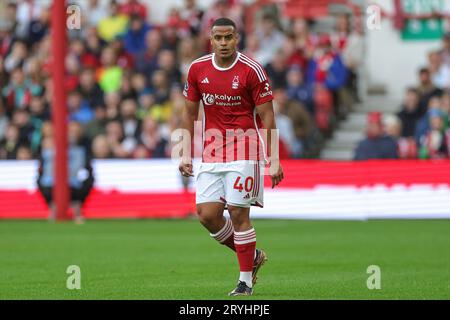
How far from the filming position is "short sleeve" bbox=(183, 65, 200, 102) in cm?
1098

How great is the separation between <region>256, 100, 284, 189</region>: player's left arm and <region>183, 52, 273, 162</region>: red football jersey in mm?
72

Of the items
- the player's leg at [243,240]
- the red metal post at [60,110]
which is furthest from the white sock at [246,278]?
the red metal post at [60,110]

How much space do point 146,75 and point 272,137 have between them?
49.4 feet

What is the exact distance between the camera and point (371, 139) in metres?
21.7

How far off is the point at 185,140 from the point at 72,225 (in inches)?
389

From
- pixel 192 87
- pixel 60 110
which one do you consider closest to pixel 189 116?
pixel 192 87

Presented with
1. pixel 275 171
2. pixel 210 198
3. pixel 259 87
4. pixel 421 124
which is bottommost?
pixel 210 198

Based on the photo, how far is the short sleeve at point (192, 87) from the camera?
10977 millimetres

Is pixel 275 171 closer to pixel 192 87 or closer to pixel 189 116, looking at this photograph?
pixel 189 116

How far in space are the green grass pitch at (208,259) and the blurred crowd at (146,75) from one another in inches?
112

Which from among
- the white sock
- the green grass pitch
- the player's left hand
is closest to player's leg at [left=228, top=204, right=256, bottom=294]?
the white sock

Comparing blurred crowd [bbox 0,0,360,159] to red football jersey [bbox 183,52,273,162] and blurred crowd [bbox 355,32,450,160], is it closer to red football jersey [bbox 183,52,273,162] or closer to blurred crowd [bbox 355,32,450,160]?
blurred crowd [bbox 355,32,450,160]

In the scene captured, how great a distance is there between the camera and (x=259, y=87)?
10.8 m
